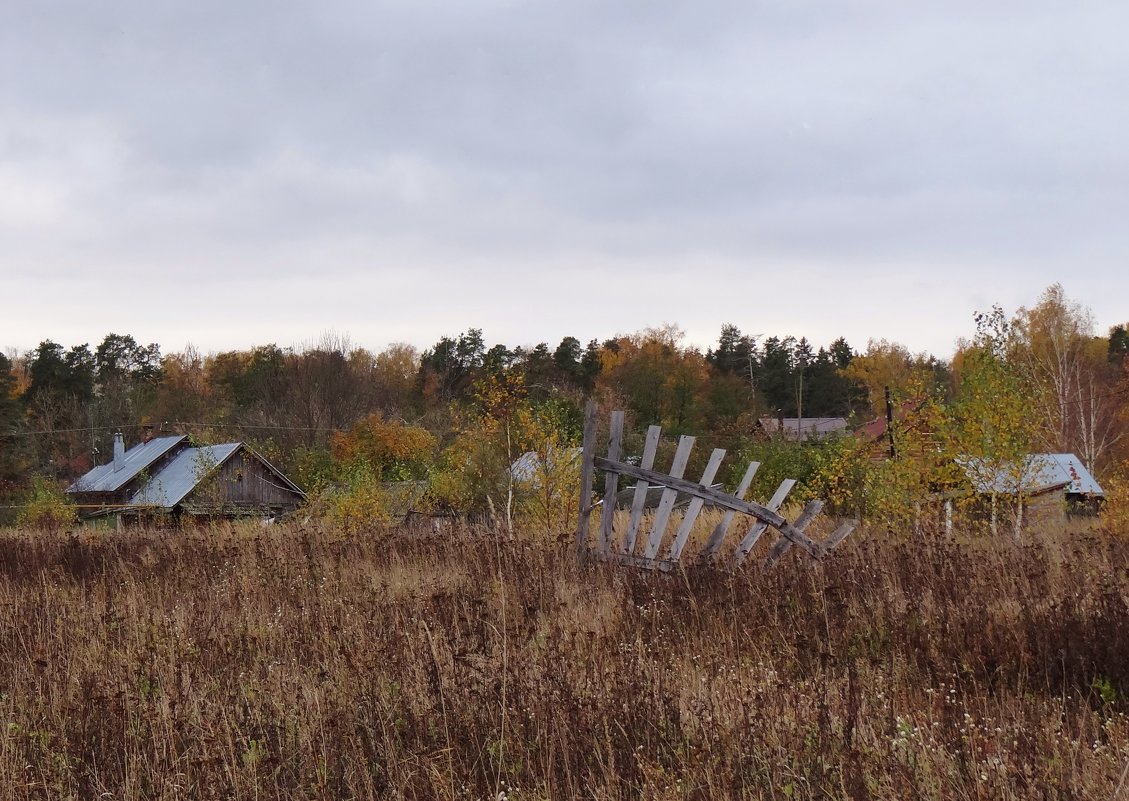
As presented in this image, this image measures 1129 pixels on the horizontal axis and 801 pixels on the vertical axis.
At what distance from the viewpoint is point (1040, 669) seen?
18.1 feet

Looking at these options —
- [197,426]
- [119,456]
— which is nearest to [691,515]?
[119,456]

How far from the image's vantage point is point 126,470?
4344 centimetres

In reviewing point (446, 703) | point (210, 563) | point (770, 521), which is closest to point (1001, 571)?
point (770, 521)

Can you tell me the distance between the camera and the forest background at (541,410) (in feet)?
47.8

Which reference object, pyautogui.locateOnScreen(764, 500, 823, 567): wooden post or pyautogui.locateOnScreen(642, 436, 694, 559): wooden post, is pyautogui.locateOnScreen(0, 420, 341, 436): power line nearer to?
pyautogui.locateOnScreen(642, 436, 694, 559): wooden post

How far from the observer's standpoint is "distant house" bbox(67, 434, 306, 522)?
133ft

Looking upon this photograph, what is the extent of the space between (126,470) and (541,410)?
31.2 m

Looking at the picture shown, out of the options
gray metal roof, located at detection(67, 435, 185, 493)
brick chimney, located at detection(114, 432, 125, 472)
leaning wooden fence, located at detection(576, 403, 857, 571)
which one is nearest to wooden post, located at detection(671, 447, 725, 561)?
leaning wooden fence, located at detection(576, 403, 857, 571)

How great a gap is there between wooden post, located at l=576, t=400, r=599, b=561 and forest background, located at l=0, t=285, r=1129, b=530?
11.0 feet

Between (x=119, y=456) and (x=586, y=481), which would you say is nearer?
(x=586, y=481)

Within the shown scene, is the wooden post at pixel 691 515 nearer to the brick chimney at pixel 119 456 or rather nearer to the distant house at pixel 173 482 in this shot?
the distant house at pixel 173 482

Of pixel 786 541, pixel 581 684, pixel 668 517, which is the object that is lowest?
pixel 581 684

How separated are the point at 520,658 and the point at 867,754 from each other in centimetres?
200

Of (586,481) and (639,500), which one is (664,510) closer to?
(639,500)
